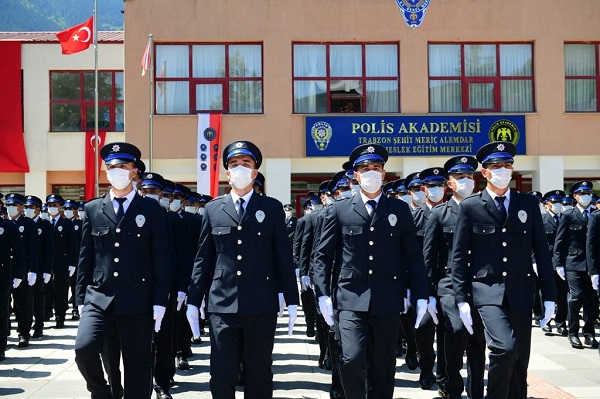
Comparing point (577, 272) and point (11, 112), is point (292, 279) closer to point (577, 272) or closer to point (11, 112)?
point (577, 272)

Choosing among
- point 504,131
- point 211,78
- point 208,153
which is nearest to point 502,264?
point 208,153

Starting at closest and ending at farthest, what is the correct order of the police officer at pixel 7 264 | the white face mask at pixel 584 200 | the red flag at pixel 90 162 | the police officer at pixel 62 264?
1. the police officer at pixel 7 264
2. the white face mask at pixel 584 200
3. the police officer at pixel 62 264
4. the red flag at pixel 90 162

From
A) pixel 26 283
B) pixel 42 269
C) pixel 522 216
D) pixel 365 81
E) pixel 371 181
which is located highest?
pixel 365 81

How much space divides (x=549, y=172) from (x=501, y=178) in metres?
20.8

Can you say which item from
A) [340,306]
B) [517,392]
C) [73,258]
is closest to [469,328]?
[517,392]

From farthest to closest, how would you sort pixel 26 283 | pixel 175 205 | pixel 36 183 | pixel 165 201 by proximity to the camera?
pixel 36 183
pixel 26 283
pixel 175 205
pixel 165 201

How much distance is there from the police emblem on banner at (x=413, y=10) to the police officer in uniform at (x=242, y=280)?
20575 millimetres

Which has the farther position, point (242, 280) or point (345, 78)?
point (345, 78)

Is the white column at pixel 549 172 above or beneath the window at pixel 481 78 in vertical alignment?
beneath

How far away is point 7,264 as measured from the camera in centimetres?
1127

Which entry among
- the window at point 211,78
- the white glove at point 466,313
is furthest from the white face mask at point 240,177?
the window at point 211,78

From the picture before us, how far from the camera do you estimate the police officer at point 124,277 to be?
6.44m

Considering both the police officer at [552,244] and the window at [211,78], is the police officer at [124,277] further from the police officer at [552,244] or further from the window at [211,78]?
the window at [211,78]

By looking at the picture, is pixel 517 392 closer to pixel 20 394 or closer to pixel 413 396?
pixel 413 396
